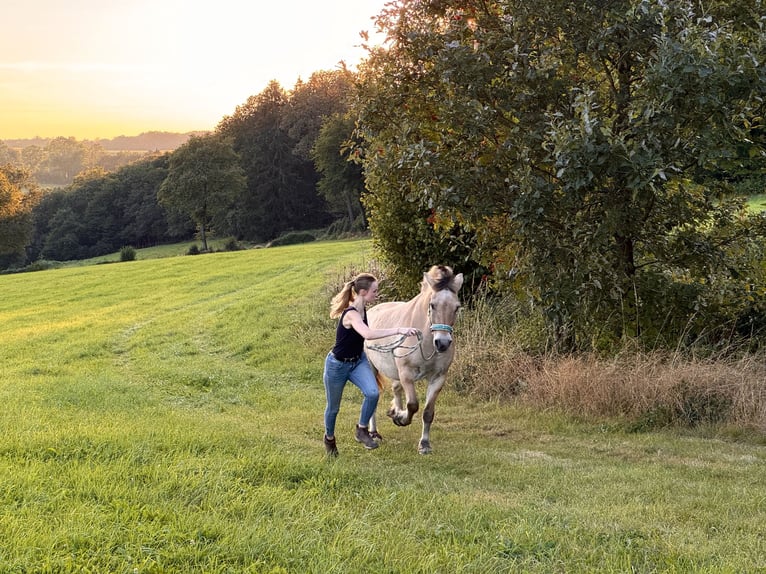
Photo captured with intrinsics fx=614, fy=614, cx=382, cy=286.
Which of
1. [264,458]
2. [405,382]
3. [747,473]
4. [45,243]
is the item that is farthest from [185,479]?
[45,243]

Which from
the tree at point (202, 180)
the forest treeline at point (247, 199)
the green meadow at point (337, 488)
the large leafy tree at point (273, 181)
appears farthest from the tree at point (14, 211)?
the green meadow at point (337, 488)

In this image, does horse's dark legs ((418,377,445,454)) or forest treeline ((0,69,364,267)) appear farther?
forest treeline ((0,69,364,267))

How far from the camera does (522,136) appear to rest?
9258mm

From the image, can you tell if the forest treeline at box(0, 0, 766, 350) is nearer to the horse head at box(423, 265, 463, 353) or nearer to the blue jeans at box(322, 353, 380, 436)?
the horse head at box(423, 265, 463, 353)

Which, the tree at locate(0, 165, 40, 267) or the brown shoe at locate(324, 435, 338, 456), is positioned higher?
the tree at locate(0, 165, 40, 267)

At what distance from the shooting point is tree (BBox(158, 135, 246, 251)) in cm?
6619

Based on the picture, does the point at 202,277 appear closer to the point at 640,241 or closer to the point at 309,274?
the point at 309,274

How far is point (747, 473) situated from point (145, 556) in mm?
6084

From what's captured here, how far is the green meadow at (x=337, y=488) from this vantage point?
4.13 m

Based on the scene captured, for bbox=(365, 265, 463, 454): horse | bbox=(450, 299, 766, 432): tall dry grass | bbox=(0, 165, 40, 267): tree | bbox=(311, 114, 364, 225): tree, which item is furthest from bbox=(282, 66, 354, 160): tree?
bbox=(365, 265, 463, 454): horse

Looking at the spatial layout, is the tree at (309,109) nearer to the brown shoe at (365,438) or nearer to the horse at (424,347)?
the horse at (424,347)

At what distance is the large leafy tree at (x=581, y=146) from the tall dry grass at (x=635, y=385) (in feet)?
2.69

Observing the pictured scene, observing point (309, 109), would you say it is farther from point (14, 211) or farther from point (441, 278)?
point (441, 278)

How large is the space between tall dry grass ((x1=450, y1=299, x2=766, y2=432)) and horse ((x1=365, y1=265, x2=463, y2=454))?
2978mm
